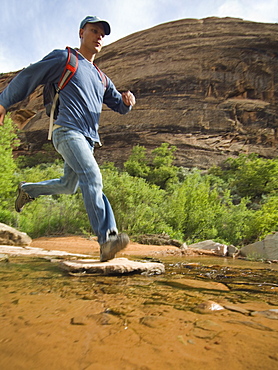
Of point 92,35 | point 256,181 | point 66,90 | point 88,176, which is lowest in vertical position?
point 88,176

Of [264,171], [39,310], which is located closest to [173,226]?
[39,310]

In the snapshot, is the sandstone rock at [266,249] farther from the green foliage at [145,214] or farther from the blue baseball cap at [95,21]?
the blue baseball cap at [95,21]

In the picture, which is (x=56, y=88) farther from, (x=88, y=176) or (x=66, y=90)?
(x=88, y=176)

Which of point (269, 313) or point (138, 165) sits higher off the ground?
point (138, 165)

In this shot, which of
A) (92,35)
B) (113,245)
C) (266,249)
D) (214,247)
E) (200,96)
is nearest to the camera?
(113,245)

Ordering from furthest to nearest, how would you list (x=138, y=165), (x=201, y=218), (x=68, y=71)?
(x=138, y=165) → (x=201, y=218) → (x=68, y=71)

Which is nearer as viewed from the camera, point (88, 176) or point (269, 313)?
point (269, 313)

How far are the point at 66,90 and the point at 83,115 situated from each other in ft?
0.83

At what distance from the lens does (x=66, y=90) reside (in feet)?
7.59

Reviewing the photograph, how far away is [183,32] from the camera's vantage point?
1726 inches

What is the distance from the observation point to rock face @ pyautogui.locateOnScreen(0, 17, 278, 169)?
32.1 metres

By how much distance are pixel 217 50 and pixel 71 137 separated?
138 feet

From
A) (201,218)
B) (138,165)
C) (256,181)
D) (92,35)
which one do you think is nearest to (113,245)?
(92,35)

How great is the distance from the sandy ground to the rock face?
95.5ft
